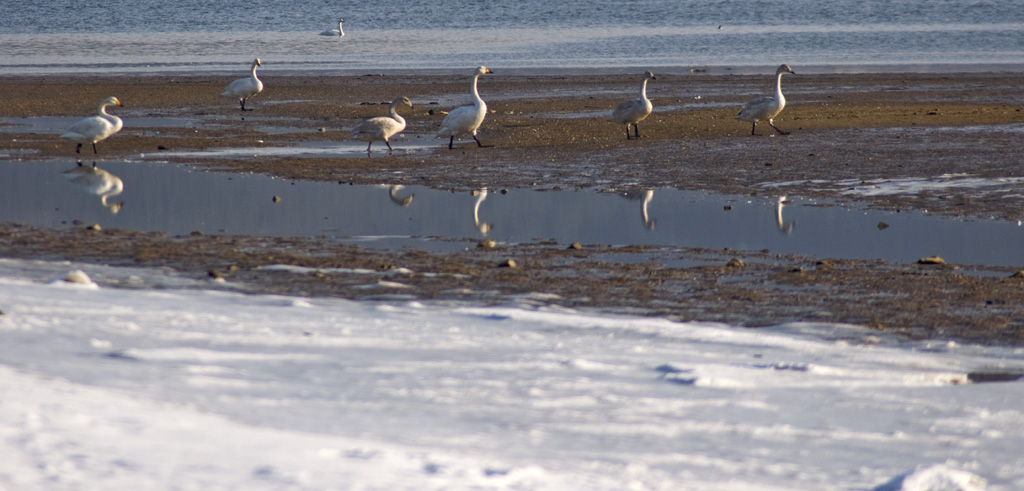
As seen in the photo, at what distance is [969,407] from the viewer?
16.5 feet

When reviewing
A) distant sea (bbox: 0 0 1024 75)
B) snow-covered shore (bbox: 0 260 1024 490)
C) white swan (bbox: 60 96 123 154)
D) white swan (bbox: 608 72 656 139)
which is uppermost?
distant sea (bbox: 0 0 1024 75)

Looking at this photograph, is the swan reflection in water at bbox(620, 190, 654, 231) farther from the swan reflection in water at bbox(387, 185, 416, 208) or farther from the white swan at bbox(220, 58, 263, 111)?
the white swan at bbox(220, 58, 263, 111)

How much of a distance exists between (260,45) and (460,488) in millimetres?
57389

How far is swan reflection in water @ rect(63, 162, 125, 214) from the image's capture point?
12.2 metres

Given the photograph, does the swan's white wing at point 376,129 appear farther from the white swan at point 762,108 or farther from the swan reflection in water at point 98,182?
the white swan at point 762,108

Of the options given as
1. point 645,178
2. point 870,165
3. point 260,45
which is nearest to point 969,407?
point 645,178

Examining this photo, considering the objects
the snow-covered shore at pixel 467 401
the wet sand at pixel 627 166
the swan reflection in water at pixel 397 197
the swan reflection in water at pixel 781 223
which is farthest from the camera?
the swan reflection in water at pixel 397 197

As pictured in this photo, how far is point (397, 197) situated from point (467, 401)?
310 inches

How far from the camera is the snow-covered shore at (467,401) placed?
3.77 meters

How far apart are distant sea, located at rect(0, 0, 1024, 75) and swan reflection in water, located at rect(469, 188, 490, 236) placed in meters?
26.5

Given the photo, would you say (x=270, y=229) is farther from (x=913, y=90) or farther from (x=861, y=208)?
(x=913, y=90)

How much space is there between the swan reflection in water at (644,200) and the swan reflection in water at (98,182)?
5.48 meters

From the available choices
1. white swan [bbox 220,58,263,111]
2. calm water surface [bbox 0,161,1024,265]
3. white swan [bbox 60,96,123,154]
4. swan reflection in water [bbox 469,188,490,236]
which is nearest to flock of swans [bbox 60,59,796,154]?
white swan [bbox 60,96,123,154]

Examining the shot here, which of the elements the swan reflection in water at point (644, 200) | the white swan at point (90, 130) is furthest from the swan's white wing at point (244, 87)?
the swan reflection in water at point (644, 200)
